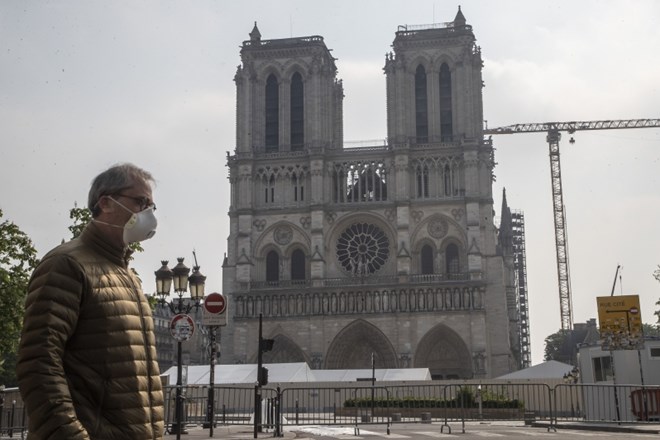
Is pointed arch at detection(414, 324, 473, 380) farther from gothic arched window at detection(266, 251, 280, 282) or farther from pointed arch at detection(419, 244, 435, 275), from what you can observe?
gothic arched window at detection(266, 251, 280, 282)

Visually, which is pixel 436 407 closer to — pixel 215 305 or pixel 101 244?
pixel 215 305

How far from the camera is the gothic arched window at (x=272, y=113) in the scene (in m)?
60.7

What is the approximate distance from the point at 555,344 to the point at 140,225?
302 feet

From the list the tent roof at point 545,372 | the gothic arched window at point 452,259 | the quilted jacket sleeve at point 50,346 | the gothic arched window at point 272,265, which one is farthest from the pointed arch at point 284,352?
the quilted jacket sleeve at point 50,346

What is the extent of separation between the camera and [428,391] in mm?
38312

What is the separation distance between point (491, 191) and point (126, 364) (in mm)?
54250

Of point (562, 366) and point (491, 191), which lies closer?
point (562, 366)

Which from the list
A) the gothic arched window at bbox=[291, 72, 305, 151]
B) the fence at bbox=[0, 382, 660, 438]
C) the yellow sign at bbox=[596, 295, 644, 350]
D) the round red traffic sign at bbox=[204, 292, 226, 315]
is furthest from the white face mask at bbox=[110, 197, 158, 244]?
the gothic arched window at bbox=[291, 72, 305, 151]

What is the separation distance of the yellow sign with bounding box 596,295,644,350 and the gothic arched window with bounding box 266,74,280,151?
37.4 metres

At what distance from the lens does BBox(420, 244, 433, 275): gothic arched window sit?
2266 inches

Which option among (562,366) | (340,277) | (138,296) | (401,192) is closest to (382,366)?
(340,277)

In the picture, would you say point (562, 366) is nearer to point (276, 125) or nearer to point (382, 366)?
point (382, 366)

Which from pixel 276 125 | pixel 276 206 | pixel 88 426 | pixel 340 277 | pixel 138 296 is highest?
pixel 276 125

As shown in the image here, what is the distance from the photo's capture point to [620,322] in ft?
82.0
